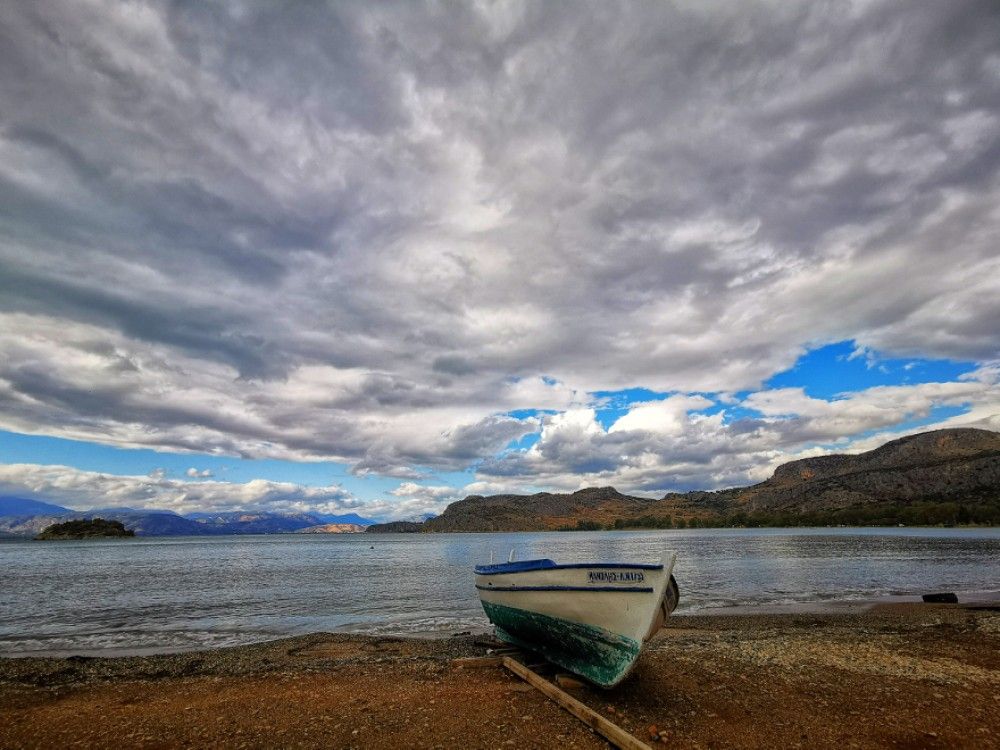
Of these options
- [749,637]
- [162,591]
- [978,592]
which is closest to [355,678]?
[749,637]

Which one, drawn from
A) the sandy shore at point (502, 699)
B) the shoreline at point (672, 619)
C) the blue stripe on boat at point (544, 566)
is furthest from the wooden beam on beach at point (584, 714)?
the shoreline at point (672, 619)

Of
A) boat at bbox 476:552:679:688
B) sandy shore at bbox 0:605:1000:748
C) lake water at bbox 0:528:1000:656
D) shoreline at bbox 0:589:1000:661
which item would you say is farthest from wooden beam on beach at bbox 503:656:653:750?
lake water at bbox 0:528:1000:656

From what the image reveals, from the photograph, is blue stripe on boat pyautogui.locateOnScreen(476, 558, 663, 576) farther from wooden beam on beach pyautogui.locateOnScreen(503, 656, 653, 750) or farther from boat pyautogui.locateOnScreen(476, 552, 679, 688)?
wooden beam on beach pyautogui.locateOnScreen(503, 656, 653, 750)

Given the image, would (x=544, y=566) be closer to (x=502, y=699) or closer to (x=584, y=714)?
(x=502, y=699)

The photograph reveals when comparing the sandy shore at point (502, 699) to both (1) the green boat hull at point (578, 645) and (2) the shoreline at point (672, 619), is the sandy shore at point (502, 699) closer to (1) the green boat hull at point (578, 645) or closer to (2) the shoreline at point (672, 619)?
(1) the green boat hull at point (578, 645)

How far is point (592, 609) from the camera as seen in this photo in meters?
13.6

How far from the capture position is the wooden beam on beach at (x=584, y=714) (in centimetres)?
948

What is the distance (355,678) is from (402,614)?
59.4ft

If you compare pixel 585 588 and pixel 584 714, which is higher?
pixel 585 588

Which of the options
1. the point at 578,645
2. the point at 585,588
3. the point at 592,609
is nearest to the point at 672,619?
the point at 578,645

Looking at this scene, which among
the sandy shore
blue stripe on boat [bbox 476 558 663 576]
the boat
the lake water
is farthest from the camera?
the lake water

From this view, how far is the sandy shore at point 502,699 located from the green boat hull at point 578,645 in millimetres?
600

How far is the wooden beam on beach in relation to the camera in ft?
31.1

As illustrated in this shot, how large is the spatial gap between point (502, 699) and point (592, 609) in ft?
9.76
